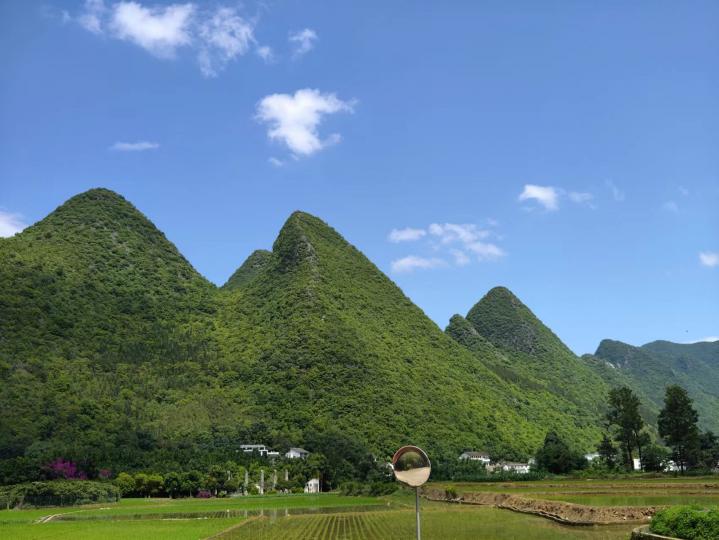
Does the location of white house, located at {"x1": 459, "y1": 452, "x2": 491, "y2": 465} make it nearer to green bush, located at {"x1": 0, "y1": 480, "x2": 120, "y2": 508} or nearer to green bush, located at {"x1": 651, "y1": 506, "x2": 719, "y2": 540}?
green bush, located at {"x1": 0, "y1": 480, "x2": 120, "y2": 508}

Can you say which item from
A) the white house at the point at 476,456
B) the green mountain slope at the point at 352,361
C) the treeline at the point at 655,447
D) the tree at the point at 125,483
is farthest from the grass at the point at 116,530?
the white house at the point at 476,456

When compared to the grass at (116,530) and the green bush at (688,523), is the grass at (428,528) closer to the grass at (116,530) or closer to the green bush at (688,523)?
the grass at (116,530)

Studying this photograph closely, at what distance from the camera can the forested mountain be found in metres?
86.0

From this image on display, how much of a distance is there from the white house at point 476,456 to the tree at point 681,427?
34.2m

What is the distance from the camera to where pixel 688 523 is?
20.1 metres

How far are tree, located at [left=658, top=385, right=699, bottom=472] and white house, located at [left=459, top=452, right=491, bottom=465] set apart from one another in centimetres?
3420

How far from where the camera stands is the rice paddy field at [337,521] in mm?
28594

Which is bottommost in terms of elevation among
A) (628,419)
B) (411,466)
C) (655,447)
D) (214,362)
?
(655,447)

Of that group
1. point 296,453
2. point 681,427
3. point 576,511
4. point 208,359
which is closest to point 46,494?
point 296,453

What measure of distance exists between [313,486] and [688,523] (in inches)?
2503

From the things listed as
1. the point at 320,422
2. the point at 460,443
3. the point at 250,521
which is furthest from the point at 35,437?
the point at 460,443

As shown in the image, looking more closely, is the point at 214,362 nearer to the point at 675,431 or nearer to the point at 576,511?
the point at 675,431

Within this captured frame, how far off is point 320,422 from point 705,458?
168 feet

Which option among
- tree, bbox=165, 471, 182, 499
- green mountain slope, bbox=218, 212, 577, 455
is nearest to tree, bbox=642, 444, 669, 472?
green mountain slope, bbox=218, 212, 577, 455
